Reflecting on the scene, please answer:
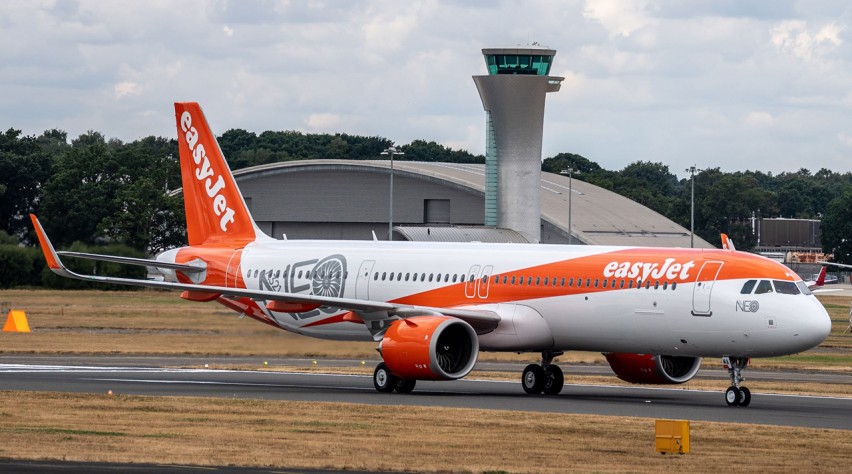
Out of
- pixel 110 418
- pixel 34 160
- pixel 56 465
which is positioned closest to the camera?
pixel 56 465

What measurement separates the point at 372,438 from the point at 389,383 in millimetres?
10610

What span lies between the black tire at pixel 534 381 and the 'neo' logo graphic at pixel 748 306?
233 inches

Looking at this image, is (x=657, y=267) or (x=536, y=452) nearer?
(x=536, y=452)

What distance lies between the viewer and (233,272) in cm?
4259

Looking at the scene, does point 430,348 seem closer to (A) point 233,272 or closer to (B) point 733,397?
(B) point 733,397

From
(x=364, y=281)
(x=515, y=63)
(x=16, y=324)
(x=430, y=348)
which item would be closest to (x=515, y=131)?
(x=515, y=63)

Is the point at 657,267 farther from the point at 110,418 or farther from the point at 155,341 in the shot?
the point at 155,341

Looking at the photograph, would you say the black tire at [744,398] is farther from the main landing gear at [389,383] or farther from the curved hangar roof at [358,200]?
the curved hangar roof at [358,200]

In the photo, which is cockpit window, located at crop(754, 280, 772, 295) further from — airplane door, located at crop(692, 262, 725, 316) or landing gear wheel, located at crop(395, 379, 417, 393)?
landing gear wheel, located at crop(395, 379, 417, 393)

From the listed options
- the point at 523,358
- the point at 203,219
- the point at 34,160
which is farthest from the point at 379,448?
the point at 34,160

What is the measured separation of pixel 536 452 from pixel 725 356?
11054 mm

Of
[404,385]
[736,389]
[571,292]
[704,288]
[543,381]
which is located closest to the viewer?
[736,389]

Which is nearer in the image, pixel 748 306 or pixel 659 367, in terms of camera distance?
pixel 748 306

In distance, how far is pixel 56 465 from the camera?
21031 mm
